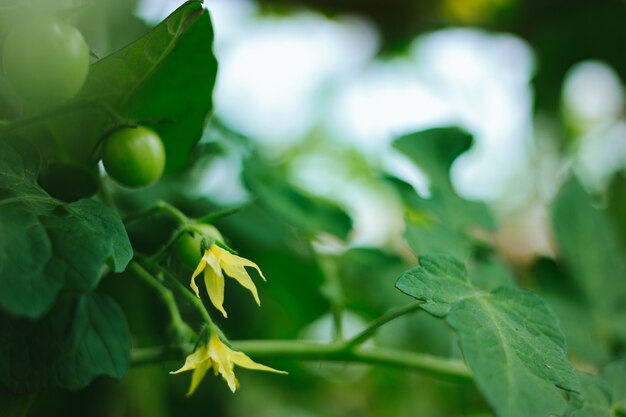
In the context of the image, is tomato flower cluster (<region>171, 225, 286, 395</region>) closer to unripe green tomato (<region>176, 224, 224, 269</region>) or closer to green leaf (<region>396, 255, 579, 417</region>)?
unripe green tomato (<region>176, 224, 224, 269</region>)

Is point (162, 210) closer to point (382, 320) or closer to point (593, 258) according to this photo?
point (382, 320)

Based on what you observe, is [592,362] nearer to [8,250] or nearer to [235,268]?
[235,268]

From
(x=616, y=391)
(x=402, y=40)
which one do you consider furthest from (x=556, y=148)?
(x=616, y=391)

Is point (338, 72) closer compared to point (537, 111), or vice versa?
point (537, 111)

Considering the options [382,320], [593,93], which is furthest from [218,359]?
[593,93]

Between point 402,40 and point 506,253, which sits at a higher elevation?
point 402,40

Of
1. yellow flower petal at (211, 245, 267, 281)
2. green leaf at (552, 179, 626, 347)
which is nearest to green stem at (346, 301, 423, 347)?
yellow flower petal at (211, 245, 267, 281)
